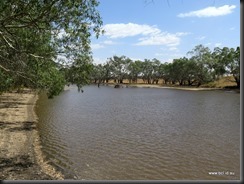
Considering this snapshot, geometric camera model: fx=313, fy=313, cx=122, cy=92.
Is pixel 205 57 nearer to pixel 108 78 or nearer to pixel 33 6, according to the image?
pixel 108 78

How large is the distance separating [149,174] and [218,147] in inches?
264

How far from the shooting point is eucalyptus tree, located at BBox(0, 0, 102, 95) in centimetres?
1140

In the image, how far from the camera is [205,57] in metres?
112

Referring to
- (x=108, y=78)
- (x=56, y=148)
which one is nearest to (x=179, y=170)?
(x=56, y=148)

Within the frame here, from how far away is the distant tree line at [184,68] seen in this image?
98706mm

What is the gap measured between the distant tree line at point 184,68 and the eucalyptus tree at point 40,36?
46.5 metres

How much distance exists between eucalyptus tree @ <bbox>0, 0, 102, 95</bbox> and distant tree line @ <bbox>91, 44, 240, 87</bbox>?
152 feet

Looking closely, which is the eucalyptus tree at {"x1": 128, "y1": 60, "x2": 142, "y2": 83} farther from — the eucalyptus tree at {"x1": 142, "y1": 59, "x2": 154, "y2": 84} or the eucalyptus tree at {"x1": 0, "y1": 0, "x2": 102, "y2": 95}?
the eucalyptus tree at {"x1": 0, "y1": 0, "x2": 102, "y2": 95}

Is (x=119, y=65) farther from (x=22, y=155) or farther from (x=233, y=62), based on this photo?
(x=22, y=155)

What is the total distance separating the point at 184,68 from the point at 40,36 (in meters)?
108

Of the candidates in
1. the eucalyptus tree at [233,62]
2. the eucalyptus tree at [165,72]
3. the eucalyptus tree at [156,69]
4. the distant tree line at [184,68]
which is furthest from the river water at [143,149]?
the eucalyptus tree at [156,69]

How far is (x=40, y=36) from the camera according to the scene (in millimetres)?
17078

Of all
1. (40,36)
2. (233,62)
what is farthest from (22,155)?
(233,62)

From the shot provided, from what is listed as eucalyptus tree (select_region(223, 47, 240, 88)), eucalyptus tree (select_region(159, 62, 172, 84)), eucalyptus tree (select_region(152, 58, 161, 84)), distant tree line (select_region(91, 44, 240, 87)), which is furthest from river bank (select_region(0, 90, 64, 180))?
eucalyptus tree (select_region(152, 58, 161, 84))
